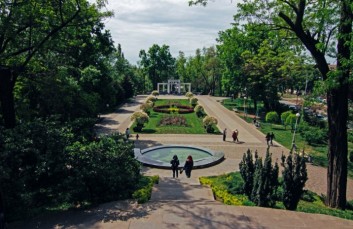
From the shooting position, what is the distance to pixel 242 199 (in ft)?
36.9

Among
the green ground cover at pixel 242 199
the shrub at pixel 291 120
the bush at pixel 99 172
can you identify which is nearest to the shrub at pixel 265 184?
the green ground cover at pixel 242 199

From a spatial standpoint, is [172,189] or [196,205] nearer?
[196,205]

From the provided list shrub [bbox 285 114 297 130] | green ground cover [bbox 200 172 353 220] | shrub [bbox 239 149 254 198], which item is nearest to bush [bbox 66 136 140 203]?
green ground cover [bbox 200 172 353 220]

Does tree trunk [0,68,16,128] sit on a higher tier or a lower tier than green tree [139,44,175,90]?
lower

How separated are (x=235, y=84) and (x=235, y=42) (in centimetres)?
3149

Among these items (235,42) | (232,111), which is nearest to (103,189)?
(235,42)

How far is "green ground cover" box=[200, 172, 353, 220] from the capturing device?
1013 cm

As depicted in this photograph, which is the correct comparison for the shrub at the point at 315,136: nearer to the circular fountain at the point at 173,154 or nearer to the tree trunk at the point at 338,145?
the circular fountain at the point at 173,154

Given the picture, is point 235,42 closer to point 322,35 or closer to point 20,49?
point 322,35

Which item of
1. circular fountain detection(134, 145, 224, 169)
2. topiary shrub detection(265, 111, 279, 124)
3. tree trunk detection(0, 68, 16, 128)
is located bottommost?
circular fountain detection(134, 145, 224, 169)

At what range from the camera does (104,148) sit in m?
10.6

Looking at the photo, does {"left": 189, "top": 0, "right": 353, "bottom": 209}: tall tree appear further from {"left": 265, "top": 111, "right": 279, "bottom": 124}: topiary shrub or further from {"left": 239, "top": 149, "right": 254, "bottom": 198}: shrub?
{"left": 265, "top": 111, "right": 279, "bottom": 124}: topiary shrub

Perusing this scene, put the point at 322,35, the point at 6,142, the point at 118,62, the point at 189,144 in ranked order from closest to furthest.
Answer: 1. the point at 6,142
2. the point at 322,35
3. the point at 189,144
4. the point at 118,62

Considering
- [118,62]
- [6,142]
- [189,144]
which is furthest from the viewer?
[118,62]
